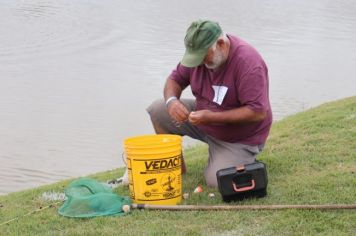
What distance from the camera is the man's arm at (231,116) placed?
174 inches

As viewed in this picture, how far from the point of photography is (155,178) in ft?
14.4

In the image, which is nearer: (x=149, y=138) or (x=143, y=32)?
(x=149, y=138)

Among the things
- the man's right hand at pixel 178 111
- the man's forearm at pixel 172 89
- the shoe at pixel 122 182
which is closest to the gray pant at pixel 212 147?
the man's forearm at pixel 172 89

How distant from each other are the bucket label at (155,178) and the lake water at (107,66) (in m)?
3.85

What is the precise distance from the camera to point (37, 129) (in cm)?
977

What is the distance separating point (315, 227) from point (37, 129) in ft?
22.4

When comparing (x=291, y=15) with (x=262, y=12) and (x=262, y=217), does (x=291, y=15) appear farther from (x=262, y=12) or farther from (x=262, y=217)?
(x=262, y=217)

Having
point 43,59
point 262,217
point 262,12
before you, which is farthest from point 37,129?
point 262,12

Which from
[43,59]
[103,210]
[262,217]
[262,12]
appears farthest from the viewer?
[262,12]

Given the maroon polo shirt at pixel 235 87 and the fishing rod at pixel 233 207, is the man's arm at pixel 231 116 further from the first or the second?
the fishing rod at pixel 233 207

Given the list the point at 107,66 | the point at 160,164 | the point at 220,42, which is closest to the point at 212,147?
the point at 160,164

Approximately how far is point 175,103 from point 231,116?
531 millimetres

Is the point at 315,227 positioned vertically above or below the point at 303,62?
above

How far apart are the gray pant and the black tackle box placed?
415 mm
